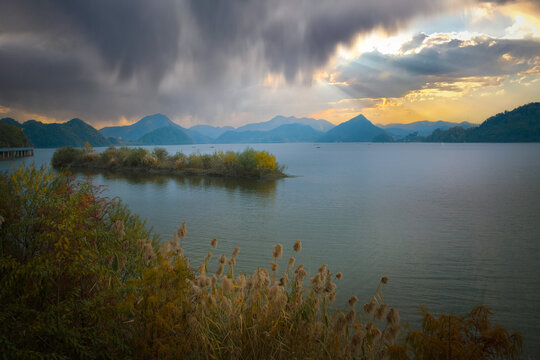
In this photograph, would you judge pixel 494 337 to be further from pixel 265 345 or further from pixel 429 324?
pixel 265 345

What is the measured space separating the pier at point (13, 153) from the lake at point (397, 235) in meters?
58.2

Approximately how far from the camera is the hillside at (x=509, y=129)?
146m

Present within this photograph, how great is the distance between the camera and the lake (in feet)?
22.7

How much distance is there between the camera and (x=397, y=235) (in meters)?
11.6

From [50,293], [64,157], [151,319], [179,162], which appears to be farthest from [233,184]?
Result: [64,157]

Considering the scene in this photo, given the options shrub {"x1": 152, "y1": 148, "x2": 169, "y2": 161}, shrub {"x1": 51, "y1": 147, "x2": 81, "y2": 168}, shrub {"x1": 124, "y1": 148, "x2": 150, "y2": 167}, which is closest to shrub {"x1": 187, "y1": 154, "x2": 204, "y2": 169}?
shrub {"x1": 152, "y1": 148, "x2": 169, "y2": 161}

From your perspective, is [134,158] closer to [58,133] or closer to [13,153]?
[13,153]

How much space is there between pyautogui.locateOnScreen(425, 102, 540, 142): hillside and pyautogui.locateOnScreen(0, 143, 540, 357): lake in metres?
161

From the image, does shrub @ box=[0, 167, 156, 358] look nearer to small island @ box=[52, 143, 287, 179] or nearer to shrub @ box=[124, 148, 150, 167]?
small island @ box=[52, 143, 287, 179]

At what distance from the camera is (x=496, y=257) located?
363 inches

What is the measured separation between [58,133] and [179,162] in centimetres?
8243

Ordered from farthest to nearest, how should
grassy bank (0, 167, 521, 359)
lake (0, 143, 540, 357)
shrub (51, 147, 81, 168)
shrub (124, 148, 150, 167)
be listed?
shrub (51, 147, 81, 168) < shrub (124, 148, 150, 167) < lake (0, 143, 540, 357) < grassy bank (0, 167, 521, 359)

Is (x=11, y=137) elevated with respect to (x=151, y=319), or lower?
elevated

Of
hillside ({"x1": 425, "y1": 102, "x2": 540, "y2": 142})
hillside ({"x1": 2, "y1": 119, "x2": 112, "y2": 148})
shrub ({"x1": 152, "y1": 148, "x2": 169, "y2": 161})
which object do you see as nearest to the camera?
shrub ({"x1": 152, "y1": 148, "x2": 169, "y2": 161})
